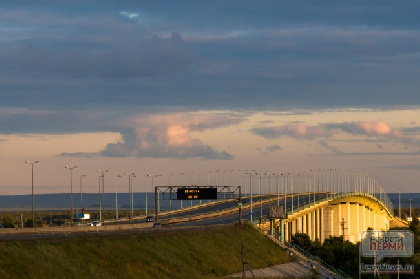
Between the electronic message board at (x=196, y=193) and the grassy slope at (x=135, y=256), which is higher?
the electronic message board at (x=196, y=193)

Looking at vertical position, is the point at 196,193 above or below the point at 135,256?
above

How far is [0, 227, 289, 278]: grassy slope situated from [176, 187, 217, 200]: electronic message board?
45484mm

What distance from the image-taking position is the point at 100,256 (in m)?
91.3

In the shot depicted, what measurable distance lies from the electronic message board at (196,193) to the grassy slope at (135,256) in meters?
45.5

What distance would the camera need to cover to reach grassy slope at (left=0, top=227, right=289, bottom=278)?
3132 inches

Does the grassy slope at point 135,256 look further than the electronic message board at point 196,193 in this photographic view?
No

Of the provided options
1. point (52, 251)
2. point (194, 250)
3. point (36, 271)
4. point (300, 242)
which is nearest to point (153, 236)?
point (194, 250)

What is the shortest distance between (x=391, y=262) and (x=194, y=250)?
1614 inches

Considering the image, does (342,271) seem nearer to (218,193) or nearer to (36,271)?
(218,193)

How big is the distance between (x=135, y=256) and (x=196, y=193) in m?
86.8

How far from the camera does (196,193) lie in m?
184

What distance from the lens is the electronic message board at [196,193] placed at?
7195 inches

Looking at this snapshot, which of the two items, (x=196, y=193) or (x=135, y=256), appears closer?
(x=135, y=256)

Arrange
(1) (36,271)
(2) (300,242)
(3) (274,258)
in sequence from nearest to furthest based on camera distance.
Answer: (1) (36,271)
(3) (274,258)
(2) (300,242)
